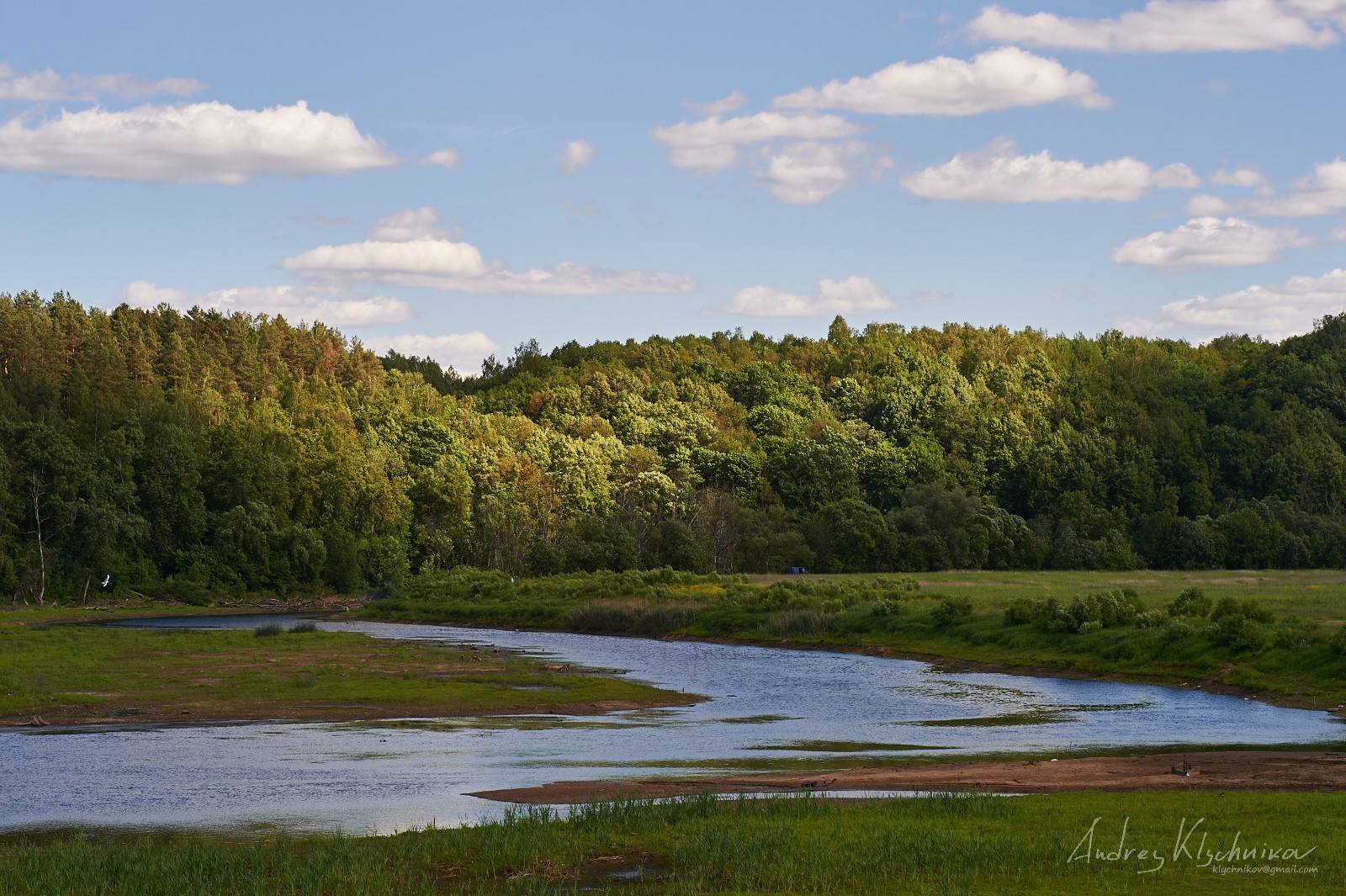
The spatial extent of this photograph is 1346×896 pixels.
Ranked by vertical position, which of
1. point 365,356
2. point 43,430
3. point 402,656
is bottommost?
point 402,656

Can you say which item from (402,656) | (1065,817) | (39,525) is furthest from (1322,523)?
(1065,817)

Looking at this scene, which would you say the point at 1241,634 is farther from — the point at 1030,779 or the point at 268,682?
the point at 268,682

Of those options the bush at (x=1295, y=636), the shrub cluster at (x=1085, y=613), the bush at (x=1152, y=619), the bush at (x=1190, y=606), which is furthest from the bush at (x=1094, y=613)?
the bush at (x=1295, y=636)

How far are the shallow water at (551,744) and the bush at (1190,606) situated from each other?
10.3 m

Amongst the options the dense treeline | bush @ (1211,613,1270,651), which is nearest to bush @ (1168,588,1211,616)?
bush @ (1211,613,1270,651)

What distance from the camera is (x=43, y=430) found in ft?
406

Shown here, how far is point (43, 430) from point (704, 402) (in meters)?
91.2

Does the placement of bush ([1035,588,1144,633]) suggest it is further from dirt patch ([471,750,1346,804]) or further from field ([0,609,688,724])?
dirt patch ([471,750,1346,804])

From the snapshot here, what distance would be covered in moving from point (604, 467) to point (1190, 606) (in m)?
101

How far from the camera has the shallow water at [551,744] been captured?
2972 centimetres

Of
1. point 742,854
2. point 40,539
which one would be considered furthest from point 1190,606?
point 40,539

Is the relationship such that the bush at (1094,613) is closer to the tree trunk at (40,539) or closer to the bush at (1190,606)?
the bush at (1190,606)

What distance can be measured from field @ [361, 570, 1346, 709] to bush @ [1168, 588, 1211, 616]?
0.11m

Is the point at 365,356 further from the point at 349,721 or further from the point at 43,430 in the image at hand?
the point at 349,721
